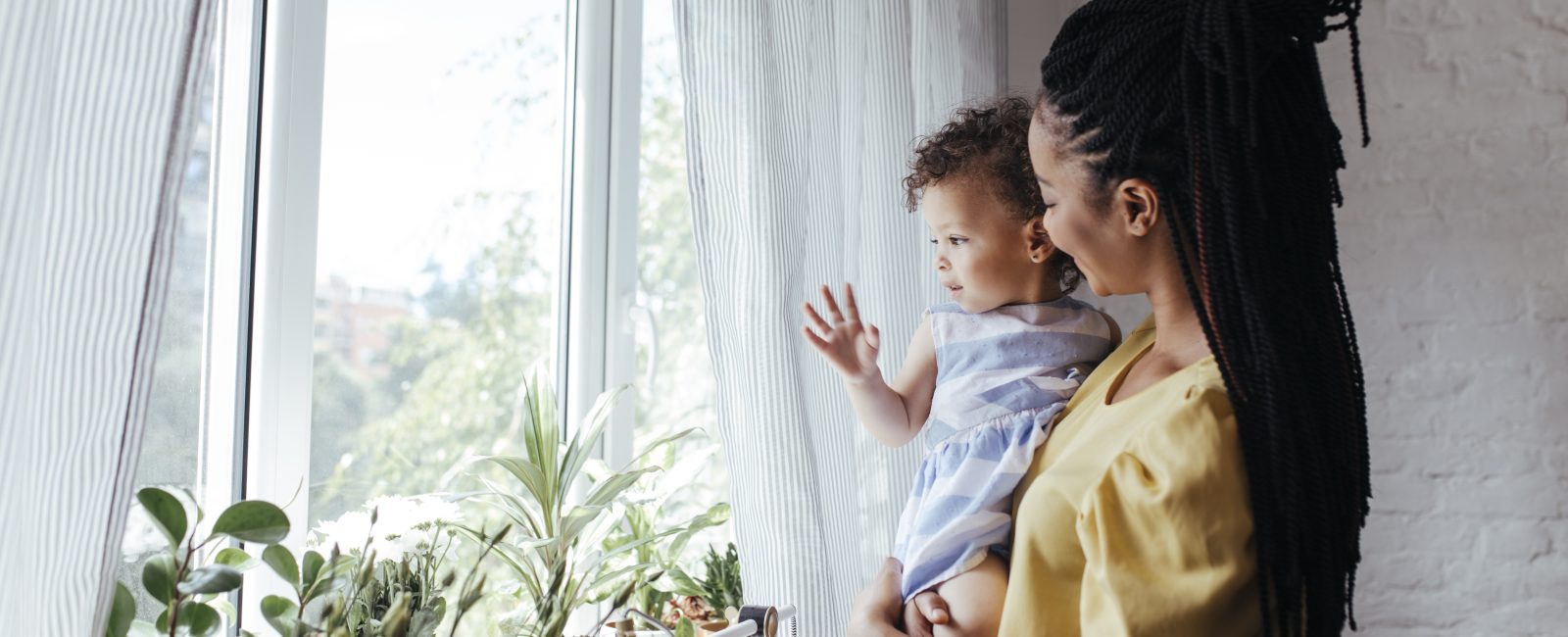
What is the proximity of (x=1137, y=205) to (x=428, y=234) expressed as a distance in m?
0.97

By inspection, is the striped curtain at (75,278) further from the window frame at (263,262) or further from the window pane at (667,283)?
the window pane at (667,283)

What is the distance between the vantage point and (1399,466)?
1.96 metres

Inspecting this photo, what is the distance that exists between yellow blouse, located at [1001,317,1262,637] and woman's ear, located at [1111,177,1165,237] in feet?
0.40

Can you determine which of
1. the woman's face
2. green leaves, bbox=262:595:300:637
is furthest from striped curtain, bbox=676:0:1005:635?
green leaves, bbox=262:595:300:637

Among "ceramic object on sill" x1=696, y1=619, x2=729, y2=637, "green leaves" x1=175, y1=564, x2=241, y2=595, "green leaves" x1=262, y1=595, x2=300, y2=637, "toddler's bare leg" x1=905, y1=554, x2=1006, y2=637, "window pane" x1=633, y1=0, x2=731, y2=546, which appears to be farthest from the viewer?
"window pane" x1=633, y1=0, x2=731, y2=546

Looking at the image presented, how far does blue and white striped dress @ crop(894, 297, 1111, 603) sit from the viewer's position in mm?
1103

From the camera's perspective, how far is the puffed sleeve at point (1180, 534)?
79cm

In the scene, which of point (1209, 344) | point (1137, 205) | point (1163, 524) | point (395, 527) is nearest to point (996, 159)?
point (1137, 205)

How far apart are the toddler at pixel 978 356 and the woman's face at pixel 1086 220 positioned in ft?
0.71

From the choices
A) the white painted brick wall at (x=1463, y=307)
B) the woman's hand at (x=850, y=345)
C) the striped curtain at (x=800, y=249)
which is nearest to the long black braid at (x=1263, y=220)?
the woman's hand at (x=850, y=345)

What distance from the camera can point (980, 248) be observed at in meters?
1.21

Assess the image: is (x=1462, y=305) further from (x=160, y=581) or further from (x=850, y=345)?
(x=160, y=581)

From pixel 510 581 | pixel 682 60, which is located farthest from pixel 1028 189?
pixel 510 581

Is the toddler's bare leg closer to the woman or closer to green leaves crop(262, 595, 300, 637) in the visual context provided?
the woman
